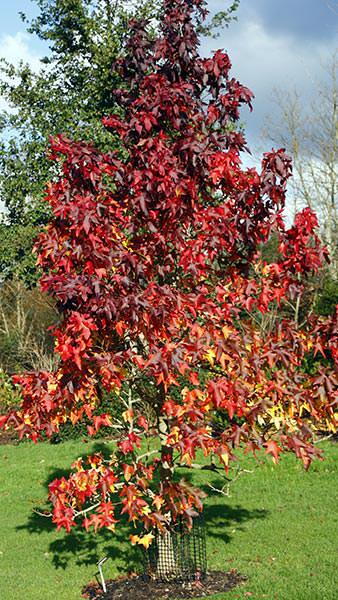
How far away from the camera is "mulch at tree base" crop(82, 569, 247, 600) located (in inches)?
193

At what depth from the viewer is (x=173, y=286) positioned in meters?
5.09

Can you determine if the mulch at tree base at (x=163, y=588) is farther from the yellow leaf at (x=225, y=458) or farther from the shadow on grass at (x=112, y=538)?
the yellow leaf at (x=225, y=458)

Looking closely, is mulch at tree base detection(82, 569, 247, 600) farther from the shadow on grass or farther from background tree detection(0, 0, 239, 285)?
background tree detection(0, 0, 239, 285)

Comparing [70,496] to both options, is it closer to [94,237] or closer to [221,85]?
[94,237]

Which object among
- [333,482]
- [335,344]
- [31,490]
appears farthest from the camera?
[31,490]

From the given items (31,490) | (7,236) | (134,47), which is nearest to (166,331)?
(134,47)

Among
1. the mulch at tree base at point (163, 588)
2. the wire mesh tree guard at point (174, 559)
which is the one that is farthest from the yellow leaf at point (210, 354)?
the mulch at tree base at point (163, 588)

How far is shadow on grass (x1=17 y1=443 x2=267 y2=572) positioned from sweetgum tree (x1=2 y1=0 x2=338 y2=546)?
1335mm

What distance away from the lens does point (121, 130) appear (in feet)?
16.9

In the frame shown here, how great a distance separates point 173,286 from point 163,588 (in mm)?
2073

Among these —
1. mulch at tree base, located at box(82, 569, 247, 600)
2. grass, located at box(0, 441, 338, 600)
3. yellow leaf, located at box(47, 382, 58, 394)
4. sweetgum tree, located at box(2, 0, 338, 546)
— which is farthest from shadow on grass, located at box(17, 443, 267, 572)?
yellow leaf, located at box(47, 382, 58, 394)

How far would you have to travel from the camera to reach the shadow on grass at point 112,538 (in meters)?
6.02

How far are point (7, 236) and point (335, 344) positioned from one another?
8640 millimetres

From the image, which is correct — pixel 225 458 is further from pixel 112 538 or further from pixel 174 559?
pixel 112 538
